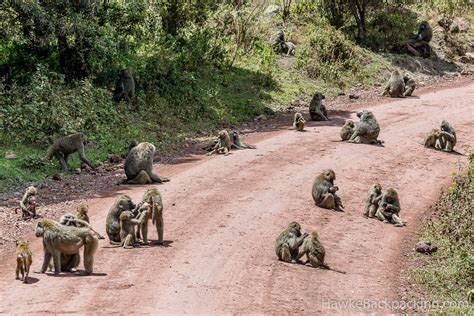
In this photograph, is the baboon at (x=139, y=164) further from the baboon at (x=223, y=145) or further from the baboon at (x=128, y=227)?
the baboon at (x=128, y=227)

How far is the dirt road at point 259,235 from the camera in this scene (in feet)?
44.9

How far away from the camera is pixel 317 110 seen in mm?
29578

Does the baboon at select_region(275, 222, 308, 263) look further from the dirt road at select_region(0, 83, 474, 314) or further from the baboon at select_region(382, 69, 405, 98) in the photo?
the baboon at select_region(382, 69, 405, 98)

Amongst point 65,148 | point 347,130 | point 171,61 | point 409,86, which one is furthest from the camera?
point 409,86

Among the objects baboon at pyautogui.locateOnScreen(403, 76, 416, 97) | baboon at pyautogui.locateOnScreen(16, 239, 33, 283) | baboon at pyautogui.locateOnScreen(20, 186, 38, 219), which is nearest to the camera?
baboon at pyautogui.locateOnScreen(16, 239, 33, 283)

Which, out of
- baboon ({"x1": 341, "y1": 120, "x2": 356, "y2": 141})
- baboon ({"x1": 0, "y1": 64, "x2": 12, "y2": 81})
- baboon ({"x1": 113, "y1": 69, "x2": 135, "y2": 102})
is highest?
baboon ({"x1": 0, "y1": 64, "x2": 12, "y2": 81})

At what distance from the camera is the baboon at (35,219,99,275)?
14.1m

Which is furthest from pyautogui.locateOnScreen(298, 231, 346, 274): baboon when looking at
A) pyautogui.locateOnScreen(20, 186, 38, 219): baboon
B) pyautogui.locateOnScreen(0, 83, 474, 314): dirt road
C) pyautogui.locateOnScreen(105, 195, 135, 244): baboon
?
pyautogui.locateOnScreen(20, 186, 38, 219): baboon

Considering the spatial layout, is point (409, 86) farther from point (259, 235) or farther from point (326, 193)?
point (259, 235)

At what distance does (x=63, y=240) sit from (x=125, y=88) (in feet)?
44.9

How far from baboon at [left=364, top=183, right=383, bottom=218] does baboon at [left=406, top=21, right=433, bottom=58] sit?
2002cm

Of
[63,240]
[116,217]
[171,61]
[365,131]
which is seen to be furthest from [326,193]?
[171,61]

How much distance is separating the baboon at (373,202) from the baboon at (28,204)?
306 inches

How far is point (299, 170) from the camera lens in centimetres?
2345
